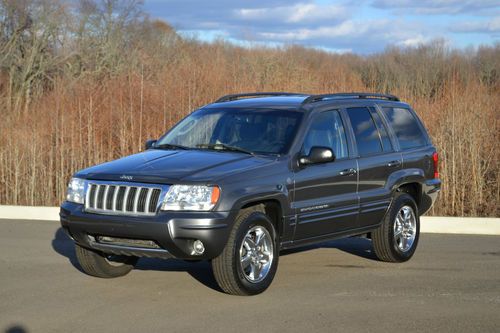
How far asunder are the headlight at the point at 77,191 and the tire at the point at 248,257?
144 cm

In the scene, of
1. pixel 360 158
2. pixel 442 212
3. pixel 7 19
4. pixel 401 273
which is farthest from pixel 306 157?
pixel 7 19

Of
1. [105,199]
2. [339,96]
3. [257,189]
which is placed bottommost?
[105,199]

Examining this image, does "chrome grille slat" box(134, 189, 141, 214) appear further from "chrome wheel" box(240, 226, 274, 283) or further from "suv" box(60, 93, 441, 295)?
"chrome wheel" box(240, 226, 274, 283)

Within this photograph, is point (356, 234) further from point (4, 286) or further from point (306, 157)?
point (4, 286)

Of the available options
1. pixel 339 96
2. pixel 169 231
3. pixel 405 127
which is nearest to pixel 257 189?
pixel 169 231

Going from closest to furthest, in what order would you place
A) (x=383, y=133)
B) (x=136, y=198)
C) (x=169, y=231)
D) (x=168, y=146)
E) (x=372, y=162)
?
(x=169, y=231), (x=136, y=198), (x=168, y=146), (x=372, y=162), (x=383, y=133)

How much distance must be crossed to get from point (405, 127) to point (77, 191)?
4240mm

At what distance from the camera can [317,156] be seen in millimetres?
8008

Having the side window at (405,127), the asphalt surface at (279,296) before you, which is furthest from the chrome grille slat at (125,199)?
the side window at (405,127)

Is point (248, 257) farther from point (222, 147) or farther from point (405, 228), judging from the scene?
point (405, 228)

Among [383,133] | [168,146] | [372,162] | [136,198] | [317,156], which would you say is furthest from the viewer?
[383,133]

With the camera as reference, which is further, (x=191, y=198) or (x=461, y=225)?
(x=461, y=225)

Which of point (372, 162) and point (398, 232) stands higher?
point (372, 162)

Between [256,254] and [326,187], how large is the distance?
1.20 m
